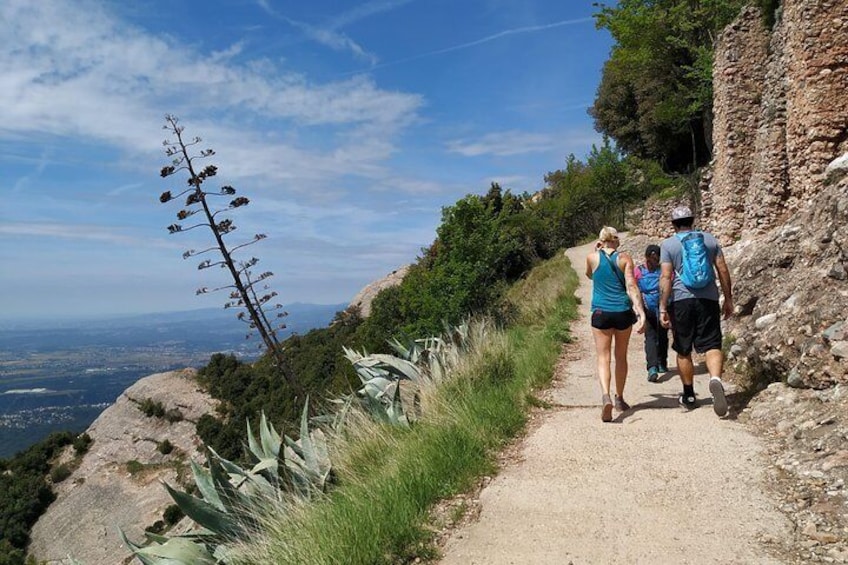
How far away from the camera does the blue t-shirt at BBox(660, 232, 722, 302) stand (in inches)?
205

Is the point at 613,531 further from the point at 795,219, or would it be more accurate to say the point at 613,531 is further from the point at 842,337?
the point at 795,219

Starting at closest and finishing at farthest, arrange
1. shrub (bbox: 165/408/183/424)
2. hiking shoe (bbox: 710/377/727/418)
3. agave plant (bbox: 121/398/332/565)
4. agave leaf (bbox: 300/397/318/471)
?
agave plant (bbox: 121/398/332/565)
agave leaf (bbox: 300/397/318/471)
hiking shoe (bbox: 710/377/727/418)
shrub (bbox: 165/408/183/424)

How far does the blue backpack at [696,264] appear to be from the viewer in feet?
16.9

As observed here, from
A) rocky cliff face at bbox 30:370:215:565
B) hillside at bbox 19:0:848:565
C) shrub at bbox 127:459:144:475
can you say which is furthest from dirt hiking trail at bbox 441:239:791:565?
shrub at bbox 127:459:144:475

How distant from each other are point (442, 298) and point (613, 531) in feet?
30.7

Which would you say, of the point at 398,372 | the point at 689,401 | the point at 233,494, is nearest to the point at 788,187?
the point at 689,401

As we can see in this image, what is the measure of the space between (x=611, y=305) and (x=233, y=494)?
390cm

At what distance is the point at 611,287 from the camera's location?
5.49 m

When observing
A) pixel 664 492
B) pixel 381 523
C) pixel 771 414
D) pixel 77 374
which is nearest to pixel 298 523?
pixel 381 523

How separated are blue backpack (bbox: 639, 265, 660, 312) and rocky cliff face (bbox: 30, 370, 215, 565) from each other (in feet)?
76.7

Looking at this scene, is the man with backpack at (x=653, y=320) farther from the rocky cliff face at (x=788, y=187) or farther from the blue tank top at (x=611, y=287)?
the blue tank top at (x=611, y=287)

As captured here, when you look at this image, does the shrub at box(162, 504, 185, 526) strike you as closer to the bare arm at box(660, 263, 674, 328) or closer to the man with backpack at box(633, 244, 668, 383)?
the man with backpack at box(633, 244, 668, 383)

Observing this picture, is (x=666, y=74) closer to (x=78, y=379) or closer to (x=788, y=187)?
(x=788, y=187)

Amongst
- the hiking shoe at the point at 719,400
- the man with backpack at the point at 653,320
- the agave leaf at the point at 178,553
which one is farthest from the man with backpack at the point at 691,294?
the agave leaf at the point at 178,553
